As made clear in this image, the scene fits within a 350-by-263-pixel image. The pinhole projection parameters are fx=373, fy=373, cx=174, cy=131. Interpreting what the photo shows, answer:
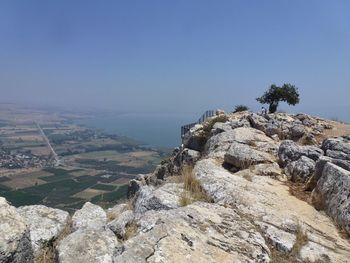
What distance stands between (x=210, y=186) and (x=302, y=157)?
14.5ft

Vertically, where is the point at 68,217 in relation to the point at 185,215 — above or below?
below

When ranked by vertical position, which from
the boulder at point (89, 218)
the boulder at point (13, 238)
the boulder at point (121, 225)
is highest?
the boulder at point (13, 238)

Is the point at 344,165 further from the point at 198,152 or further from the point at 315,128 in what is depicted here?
the point at 315,128

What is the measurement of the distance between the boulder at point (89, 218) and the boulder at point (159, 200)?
893 millimetres

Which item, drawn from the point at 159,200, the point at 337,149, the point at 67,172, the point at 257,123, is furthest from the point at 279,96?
the point at 67,172

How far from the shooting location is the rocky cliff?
5957 millimetres

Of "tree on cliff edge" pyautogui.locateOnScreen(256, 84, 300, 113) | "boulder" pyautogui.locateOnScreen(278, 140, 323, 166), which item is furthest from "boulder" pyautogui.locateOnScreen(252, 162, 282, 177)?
"tree on cliff edge" pyautogui.locateOnScreen(256, 84, 300, 113)

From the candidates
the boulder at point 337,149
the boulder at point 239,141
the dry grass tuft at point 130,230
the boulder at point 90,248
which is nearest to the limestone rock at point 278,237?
the dry grass tuft at point 130,230

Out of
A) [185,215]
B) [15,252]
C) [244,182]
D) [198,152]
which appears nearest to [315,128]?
[198,152]

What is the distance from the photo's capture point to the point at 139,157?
170 metres

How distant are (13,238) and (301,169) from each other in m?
9.47

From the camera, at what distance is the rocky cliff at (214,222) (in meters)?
5.96

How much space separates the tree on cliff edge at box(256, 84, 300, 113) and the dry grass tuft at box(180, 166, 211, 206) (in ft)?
105

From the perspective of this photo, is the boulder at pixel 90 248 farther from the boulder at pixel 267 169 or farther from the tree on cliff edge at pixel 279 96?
the tree on cliff edge at pixel 279 96
